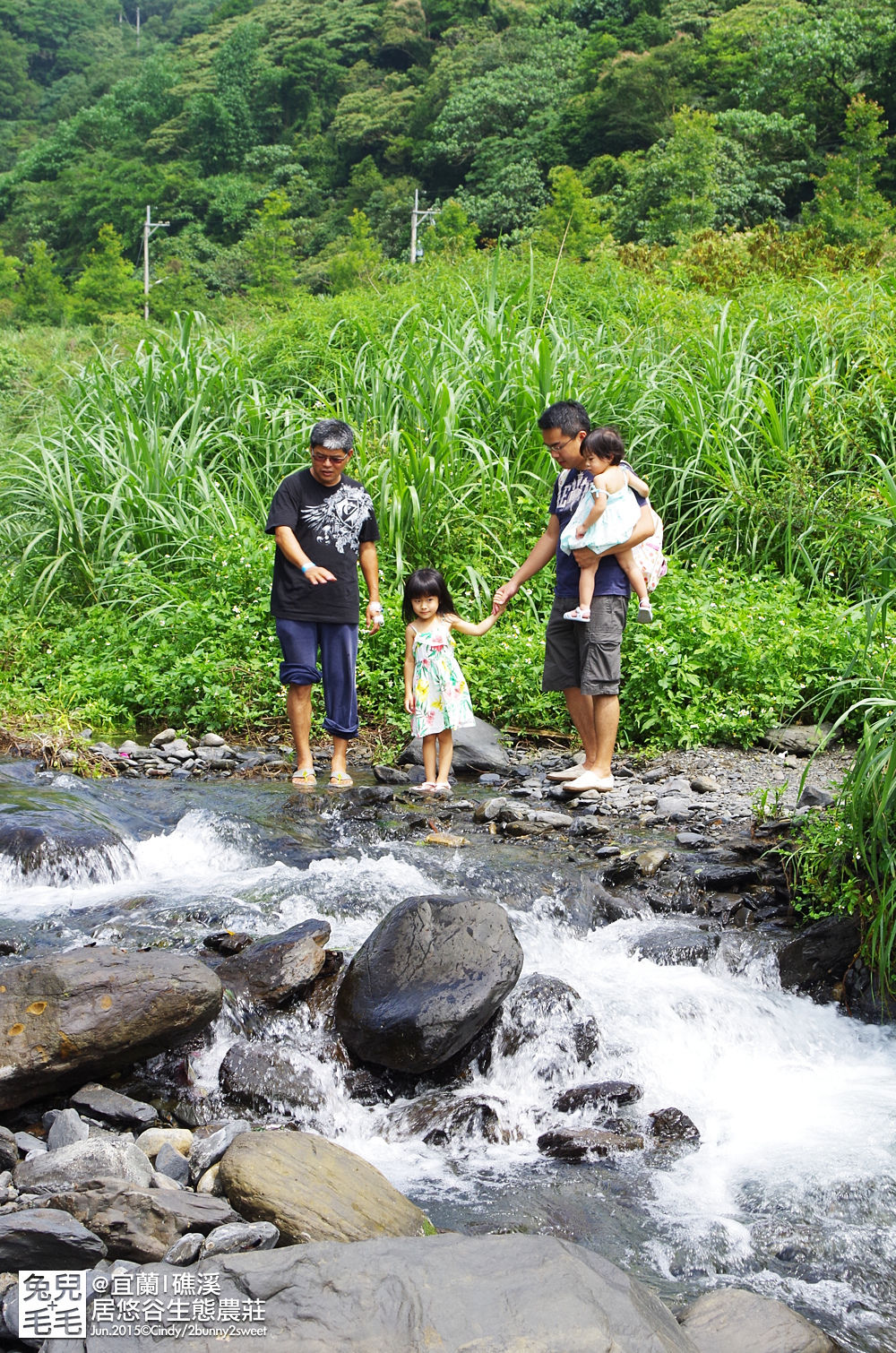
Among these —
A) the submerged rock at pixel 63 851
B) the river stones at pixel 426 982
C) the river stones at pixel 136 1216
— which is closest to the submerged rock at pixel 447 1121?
the river stones at pixel 426 982

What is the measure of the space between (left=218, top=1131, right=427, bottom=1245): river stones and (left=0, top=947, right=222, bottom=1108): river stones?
1.72 ft

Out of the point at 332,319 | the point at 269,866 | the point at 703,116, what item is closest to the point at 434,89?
the point at 703,116

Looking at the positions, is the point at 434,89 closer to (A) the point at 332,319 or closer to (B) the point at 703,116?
(B) the point at 703,116

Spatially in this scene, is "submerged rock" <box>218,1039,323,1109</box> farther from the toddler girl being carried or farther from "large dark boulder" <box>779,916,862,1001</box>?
the toddler girl being carried

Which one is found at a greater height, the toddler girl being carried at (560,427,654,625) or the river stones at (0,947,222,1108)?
the toddler girl being carried at (560,427,654,625)

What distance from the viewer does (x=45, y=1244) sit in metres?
2.18

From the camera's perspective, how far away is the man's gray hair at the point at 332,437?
5117 mm

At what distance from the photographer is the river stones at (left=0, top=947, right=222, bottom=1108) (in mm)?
2898

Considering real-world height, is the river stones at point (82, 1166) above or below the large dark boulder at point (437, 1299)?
below

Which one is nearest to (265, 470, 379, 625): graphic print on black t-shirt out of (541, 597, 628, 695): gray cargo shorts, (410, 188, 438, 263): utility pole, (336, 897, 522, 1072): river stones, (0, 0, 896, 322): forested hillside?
(541, 597, 628, 695): gray cargo shorts

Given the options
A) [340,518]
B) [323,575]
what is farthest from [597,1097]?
[340,518]

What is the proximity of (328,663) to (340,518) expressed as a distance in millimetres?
742

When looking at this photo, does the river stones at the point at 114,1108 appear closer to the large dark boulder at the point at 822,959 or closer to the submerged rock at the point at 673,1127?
the submerged rock at the point at 673,1127

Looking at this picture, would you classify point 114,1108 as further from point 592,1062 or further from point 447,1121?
point 592,1062
